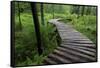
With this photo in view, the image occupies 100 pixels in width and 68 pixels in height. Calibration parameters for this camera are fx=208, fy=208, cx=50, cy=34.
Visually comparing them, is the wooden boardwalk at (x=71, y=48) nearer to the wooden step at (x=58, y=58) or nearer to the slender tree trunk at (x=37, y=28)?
the wooden step at (x=58, y=58)

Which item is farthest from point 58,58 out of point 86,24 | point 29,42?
point 86,24

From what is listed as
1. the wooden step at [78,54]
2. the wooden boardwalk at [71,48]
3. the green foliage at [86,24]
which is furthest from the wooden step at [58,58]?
the green foliage at [86,24]

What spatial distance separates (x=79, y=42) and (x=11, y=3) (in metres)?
1.01

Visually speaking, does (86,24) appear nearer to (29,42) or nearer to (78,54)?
(78,54)

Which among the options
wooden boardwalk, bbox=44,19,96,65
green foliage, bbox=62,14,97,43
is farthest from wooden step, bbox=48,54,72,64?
green foliage, bbox=62,14,97,43

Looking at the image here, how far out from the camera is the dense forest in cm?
248

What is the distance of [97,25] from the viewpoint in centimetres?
286

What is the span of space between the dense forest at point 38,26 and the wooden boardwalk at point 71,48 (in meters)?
0.06

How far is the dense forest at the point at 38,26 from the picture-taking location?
248 cm

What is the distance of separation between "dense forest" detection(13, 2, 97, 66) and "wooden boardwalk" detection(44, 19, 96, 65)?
0.20 ft

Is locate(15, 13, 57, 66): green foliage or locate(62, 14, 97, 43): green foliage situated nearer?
locate(15, 13, 57, 66): green foliage

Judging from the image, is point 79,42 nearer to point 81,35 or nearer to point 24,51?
point 81,35

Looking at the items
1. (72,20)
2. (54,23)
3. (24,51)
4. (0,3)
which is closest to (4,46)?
(24,51)

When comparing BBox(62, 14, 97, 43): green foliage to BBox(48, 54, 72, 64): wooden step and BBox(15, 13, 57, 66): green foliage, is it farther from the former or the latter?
BBox(48, 54, 72, 64): wooden step
